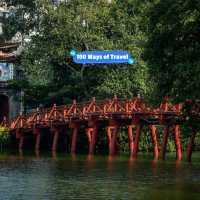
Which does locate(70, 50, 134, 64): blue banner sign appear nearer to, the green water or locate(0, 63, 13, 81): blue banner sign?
the green water

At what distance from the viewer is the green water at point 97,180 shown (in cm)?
3406

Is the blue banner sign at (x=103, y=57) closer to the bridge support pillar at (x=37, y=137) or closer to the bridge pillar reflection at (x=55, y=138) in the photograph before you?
the bridge pillar reflection at (x=55, y=138)

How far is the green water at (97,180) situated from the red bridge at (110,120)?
6.46 meters

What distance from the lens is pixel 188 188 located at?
36.9 metres

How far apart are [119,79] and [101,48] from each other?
3.55 meters

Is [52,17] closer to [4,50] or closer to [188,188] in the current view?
[4,50]

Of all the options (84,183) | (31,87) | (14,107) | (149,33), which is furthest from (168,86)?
(14,107)

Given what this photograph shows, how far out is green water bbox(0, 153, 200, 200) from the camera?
34.1 m

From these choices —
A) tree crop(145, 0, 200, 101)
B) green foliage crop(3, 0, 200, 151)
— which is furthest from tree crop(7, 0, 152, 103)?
tree crop(145, 0, 200, 101)

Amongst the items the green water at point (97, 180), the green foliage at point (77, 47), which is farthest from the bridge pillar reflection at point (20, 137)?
the green water at point (97, 180)

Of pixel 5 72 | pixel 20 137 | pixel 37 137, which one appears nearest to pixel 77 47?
pixel 37 137

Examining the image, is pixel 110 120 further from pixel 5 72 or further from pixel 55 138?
pixel 5 72

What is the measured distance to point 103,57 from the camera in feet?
239

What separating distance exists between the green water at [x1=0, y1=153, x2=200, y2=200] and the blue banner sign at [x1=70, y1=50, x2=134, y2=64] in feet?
60.7
